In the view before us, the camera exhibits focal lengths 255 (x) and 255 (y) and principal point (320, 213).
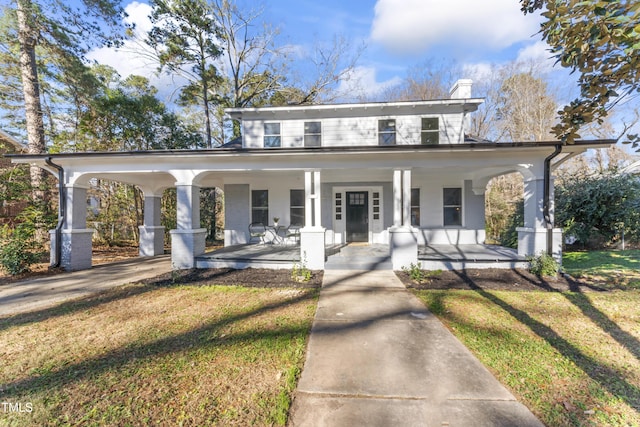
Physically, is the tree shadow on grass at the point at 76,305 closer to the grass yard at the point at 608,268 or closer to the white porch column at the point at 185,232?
the white porch column at the point at 185,232

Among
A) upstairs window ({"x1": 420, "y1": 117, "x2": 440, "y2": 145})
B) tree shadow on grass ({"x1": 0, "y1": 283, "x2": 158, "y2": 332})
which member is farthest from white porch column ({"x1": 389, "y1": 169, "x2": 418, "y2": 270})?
tree shadow on grass ({"x1": 0, "y1": 283, "x2": 158, "y2": 332})

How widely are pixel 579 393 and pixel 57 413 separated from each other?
4.46m

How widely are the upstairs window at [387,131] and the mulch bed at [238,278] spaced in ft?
18.0

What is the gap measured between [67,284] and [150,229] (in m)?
4.01

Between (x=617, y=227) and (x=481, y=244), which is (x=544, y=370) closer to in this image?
(x=481, y=244)

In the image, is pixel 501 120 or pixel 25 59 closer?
pixel 25 59

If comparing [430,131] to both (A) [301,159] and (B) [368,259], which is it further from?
(B) [368,259]

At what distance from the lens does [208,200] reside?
1578 centimetres

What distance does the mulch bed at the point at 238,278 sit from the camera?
19.1 ft

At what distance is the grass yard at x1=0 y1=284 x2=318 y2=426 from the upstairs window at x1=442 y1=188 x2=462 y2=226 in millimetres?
7058

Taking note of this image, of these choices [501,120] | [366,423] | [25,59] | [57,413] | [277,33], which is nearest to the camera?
[366,423]

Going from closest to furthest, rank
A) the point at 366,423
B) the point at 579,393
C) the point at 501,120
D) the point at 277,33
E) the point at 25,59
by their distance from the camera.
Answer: the point at 366,423
the point at 579,393
the point at 25,59
the point at 277,33
the point at 501,120

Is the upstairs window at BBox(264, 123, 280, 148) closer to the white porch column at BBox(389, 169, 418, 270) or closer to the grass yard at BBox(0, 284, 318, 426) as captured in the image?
the white porch column at BBox(389, 169, 418, 270)

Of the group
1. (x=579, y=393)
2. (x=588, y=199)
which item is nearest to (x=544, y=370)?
(x=579, y=393)
